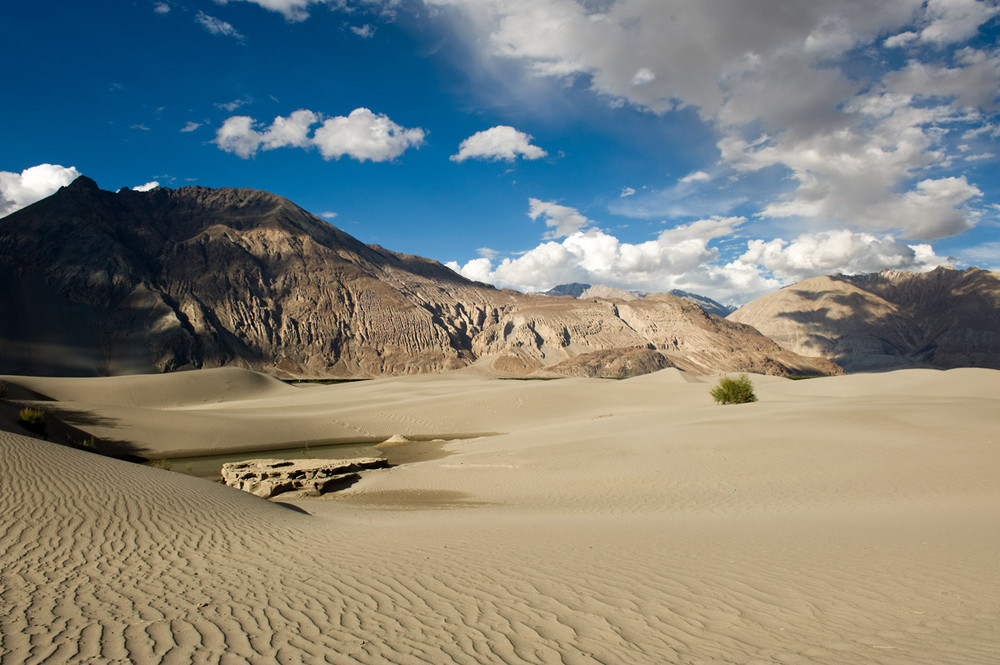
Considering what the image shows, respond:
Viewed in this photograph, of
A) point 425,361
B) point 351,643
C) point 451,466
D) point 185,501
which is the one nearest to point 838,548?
point 351,643

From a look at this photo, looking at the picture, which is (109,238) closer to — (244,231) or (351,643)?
(244,231)

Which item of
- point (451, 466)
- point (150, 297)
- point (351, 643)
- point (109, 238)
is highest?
point (109, 238)

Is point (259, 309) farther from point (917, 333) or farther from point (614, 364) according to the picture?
point (917, 333)

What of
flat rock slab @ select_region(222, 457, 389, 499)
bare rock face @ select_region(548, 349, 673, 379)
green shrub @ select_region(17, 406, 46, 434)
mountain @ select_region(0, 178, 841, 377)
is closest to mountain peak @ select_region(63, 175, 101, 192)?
mountain @ select_region(0, 178, 841, 377)

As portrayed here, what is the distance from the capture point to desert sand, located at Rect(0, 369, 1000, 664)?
467 centimetres

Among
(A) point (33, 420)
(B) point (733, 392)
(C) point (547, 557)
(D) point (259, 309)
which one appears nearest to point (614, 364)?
(B) point (733, 392)

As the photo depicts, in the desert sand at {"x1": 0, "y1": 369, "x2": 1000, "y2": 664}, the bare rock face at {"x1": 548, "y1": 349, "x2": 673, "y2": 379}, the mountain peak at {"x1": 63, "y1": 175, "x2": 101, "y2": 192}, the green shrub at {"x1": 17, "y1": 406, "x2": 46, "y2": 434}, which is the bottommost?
the desert sand at {"x1": 0, "y1": 369, "x2": 1000, "y2": 664}

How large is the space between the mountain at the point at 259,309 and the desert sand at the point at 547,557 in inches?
3527

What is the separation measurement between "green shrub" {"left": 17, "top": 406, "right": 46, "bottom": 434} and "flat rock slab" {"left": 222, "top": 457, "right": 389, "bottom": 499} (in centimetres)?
905

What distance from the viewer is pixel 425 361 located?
367 ft

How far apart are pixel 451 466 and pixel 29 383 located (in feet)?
128

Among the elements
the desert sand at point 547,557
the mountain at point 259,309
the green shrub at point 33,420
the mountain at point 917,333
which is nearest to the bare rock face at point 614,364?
the mountain at point 259,309

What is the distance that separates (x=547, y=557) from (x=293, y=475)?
44.9 ft

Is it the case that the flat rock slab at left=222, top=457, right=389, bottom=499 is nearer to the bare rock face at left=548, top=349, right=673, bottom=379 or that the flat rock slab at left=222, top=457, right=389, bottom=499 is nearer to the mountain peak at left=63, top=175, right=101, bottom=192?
the bare rock face at left=548, top=349, right=673, bottom=379
